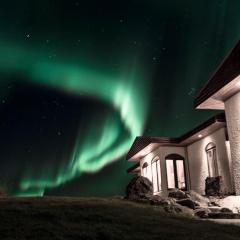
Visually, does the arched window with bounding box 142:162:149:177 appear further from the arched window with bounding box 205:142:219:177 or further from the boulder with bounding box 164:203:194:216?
the boulder with bounding box 164:203:194:216

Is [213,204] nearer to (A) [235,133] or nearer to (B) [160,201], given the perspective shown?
(B) [160,201]

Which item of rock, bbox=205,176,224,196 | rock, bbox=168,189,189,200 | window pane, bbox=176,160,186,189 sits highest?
window pane, bbox=176,160,186,189

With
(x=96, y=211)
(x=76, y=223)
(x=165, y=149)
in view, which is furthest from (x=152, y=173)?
(x=76, y=223)

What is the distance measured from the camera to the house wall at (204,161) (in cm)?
1969

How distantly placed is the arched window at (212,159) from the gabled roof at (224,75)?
11.4 ft

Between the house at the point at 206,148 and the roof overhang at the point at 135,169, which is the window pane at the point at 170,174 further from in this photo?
the roof overhang at the point at 135,169

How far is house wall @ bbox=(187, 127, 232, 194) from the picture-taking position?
19.7 meters

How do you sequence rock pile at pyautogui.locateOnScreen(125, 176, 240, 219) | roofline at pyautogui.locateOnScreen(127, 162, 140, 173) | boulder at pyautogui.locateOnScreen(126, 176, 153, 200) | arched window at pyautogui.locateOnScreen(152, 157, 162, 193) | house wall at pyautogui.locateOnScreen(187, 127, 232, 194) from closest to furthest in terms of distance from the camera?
rock pile at pyautogui.locateOnScreen(125, 176, 240, 219)
boulder at pyautogui.locateOnScreen(126, 176, 153, 200)
house wall at pyautogui.locateOnScreen(187, 127, 232, 194)
arched window at pyautogui.locateOnScreen(152, 157, 162, 193)
roofline at pyautogui.locateOnScreen(127, 162, 140, 173)

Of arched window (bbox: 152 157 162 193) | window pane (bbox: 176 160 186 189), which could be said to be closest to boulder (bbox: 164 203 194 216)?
window pane (bbox: 176 160 186 189)

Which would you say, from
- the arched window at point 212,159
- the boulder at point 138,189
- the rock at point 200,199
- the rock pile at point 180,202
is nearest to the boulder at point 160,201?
the rock pile at point 180,202

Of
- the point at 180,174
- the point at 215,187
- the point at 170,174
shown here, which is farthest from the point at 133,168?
the point at 215,187

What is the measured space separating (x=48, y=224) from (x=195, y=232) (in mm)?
3499

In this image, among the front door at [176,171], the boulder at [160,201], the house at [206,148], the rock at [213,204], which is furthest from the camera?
the front door at [176,171]

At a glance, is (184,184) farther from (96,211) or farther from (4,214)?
(4,214)
